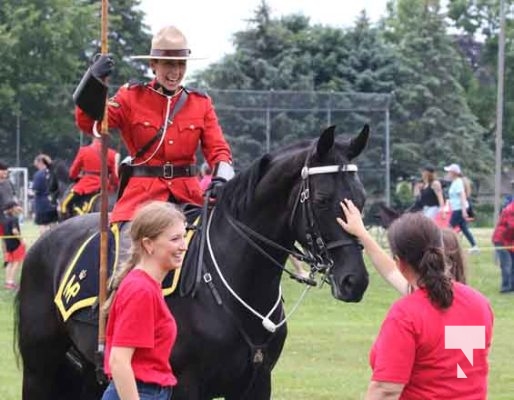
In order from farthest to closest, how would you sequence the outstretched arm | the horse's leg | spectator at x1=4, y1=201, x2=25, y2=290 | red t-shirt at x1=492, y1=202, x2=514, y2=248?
red t-shirt at x1=492, y1=202, x2=514, y2=248
spectator at x1=4, y1=201, x2=25, y2=290
the horse's leg
the outstretched arm

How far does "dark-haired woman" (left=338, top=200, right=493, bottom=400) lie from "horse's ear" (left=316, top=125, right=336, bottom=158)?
2024 mm

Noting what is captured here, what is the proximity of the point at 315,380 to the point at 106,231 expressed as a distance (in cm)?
530

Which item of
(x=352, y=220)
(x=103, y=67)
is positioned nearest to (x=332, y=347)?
(x=103, y=67)

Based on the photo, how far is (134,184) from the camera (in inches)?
301

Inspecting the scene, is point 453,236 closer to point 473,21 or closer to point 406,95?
point 406,95

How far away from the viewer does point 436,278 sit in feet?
15.6

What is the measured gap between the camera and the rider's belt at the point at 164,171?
7.61m

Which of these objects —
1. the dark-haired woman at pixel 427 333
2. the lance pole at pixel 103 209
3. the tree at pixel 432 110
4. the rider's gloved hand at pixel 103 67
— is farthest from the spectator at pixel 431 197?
the tree at pixel 432 110

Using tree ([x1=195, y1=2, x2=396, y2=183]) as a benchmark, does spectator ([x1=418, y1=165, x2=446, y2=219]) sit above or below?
below

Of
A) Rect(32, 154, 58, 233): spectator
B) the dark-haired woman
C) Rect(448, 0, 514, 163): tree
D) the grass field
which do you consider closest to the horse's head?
the dark-haired woman

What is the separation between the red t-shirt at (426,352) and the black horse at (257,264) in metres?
Answer: 1.73

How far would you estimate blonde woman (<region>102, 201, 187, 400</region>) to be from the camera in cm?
509

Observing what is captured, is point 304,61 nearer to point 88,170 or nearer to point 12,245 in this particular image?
point 12,245

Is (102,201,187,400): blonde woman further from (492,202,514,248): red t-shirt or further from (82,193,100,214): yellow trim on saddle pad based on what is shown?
(492,202,514,248): red t-shirt
